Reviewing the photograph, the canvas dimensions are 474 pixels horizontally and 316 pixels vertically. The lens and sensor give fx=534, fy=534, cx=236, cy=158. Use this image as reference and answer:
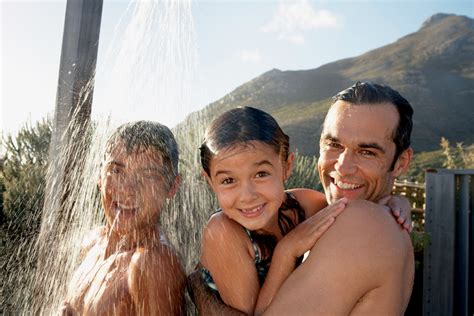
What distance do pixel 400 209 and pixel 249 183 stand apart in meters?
0.65

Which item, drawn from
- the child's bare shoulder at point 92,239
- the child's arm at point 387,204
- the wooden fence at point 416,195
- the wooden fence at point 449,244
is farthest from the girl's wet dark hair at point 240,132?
the wooden fence at point 416,195

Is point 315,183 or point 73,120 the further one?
point 315,183

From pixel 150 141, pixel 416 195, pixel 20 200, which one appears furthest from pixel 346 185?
pixel 416 195

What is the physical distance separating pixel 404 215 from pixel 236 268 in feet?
2.40

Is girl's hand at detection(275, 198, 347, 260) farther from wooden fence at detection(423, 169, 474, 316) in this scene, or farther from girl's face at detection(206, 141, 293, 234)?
wooden fence at detection(423, 169, 474, 316)

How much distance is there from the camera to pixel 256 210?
230cm

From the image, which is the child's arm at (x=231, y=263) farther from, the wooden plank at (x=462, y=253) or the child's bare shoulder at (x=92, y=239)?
the wooden plank at (x=462, y=253)

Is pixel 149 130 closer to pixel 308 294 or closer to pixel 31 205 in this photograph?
pixel 308 294

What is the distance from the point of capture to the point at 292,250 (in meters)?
2.14

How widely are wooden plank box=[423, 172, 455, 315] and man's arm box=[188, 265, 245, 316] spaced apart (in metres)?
5.02

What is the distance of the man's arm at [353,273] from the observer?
1.94m

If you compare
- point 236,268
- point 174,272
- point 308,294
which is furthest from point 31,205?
point 308,294

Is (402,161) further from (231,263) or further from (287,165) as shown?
(231,263)

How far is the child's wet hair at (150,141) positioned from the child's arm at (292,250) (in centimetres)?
71
